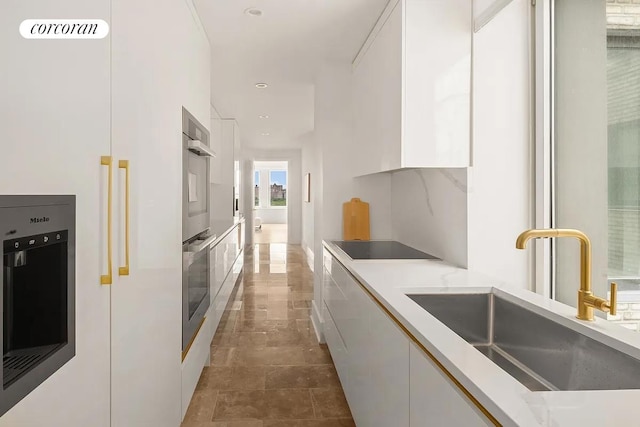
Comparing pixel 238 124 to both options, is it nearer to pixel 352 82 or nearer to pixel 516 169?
pixel 352 82

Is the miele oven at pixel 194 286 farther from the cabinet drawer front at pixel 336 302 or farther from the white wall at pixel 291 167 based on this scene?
the white wall at pixel 291 167

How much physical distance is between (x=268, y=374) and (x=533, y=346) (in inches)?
80.3

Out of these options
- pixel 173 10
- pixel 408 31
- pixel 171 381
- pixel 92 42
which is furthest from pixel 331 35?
pixel 171 381

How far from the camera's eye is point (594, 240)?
180cm

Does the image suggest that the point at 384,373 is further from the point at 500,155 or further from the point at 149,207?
the point at 500,155

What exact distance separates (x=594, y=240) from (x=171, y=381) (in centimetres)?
207

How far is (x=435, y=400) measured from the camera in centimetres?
107

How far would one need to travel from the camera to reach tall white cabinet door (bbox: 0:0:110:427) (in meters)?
0.99

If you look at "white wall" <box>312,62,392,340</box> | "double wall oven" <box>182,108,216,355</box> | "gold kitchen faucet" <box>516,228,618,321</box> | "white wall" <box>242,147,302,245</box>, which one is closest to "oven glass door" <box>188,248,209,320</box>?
"double wall oven" <box>182,108,216,355</box>

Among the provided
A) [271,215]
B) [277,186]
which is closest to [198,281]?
[277,186]

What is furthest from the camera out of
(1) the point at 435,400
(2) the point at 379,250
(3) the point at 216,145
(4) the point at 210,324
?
(3) the point at 216,145

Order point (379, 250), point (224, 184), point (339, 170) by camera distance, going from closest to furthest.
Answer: point (379, 250)
point (339, 170)
point (224, 184)

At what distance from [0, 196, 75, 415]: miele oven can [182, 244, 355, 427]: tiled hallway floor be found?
1583 mm

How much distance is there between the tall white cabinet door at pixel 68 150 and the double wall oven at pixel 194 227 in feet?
3.37
